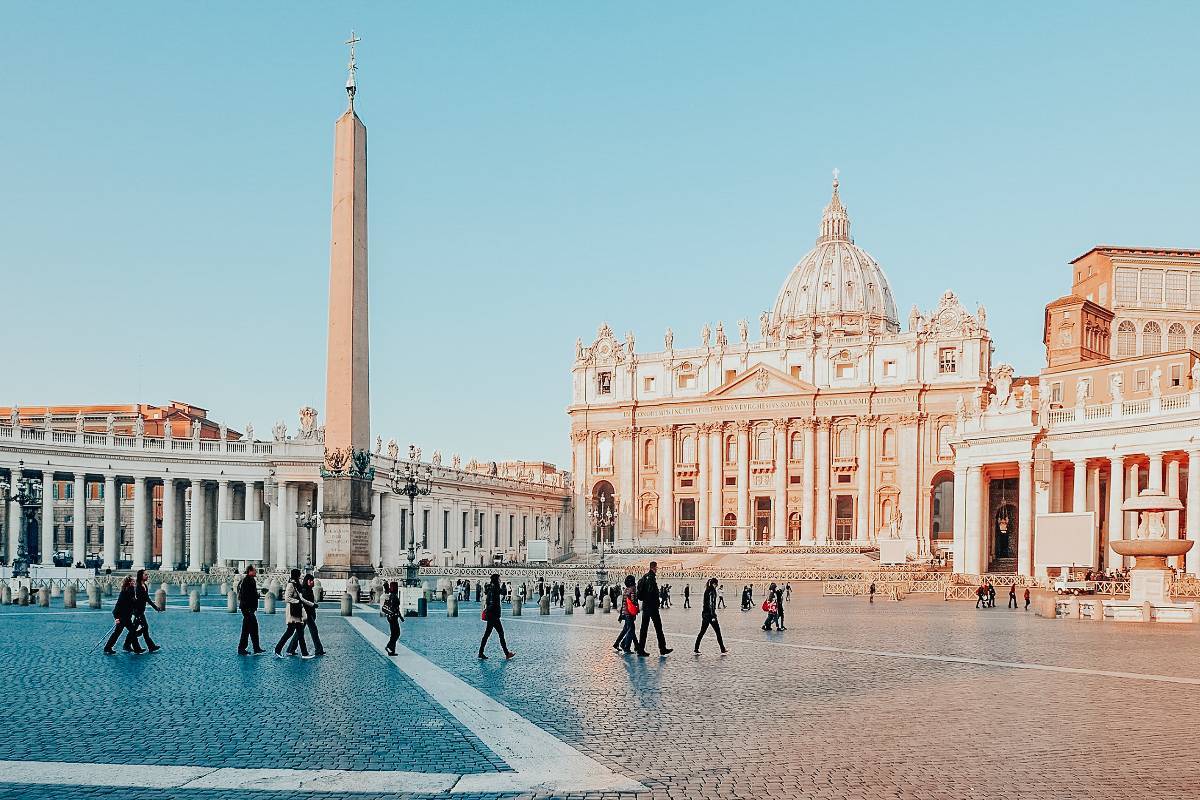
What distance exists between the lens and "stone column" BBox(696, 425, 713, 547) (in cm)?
9062

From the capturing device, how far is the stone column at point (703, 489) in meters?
90.6

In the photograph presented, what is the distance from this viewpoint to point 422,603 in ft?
95.4

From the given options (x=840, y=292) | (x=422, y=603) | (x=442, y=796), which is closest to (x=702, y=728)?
(x=442, y=796)

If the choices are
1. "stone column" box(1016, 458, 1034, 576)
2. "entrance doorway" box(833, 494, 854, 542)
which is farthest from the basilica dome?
"stone column" box(1016, 458, 1034, 576)

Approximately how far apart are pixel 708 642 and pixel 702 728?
10.7 meters

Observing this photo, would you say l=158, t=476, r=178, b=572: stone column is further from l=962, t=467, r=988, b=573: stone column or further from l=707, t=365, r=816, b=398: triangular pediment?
l=707, t=365, r=816, b=398: triangular pediment

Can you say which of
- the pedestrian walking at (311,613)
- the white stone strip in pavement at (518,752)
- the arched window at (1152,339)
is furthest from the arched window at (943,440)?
the white stone strip in pavement at (518,752)

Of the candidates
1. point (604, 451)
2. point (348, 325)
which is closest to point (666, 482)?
point (604, 451)

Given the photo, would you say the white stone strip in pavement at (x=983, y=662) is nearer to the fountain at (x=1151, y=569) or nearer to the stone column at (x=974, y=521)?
the fountain at (x=1151, y=569)

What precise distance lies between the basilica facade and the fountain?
144 feet

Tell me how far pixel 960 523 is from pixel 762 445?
35.6 metres

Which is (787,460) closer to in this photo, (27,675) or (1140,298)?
(1140,298)

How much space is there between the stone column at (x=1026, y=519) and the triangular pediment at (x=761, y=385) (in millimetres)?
35566

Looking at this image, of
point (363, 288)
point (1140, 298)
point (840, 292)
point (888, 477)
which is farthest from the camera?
point (840, 292)
